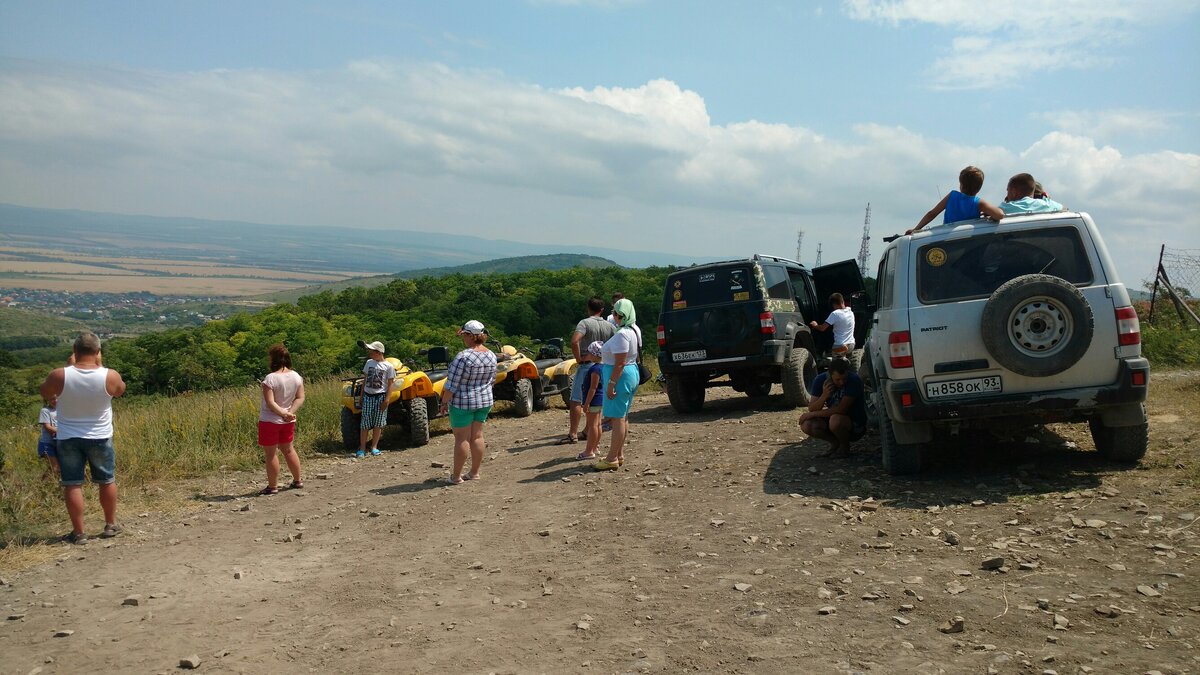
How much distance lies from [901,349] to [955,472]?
1467 mm

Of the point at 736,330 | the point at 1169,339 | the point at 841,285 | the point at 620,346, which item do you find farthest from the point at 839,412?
→ the point at 1169,339

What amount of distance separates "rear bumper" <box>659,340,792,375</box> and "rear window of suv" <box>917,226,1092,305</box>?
17.5ft

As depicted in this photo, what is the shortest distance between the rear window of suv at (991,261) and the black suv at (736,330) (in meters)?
4.86

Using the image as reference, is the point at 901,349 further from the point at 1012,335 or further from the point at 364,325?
the point at 364,325

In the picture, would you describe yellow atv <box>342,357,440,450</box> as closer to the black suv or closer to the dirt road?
the dirt road

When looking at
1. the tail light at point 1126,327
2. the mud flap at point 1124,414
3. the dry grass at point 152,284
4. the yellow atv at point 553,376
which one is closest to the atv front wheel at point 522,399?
the yellow atv at point 553,376

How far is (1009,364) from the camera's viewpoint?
6891 millimetres

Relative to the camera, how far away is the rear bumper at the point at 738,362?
41.7 ft

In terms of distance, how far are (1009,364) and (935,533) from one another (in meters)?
1.55

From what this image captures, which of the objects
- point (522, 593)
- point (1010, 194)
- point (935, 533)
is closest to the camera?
point (522, 593)

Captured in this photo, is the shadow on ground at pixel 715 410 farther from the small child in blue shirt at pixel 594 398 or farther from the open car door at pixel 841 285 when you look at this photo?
the small child in blue shirt at pixel 594 398

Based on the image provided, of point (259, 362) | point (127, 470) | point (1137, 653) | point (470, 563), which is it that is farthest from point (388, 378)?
point (259, 362)

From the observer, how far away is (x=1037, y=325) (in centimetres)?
684

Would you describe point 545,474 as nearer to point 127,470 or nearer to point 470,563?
point 470,563
